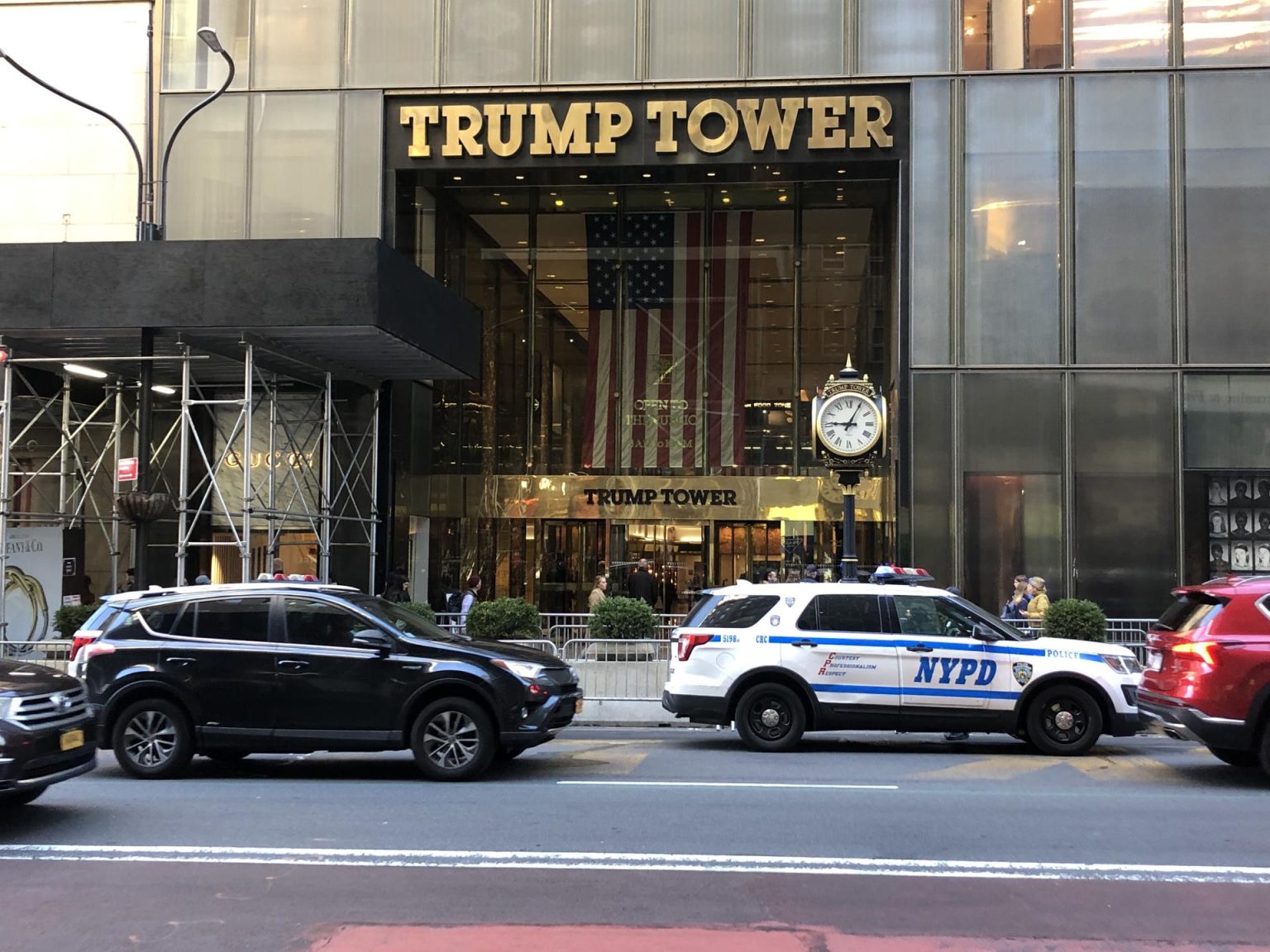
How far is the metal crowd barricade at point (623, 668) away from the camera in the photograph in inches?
568

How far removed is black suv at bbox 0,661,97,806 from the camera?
7.66m

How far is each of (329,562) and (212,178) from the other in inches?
297

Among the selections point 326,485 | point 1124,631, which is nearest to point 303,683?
point 326,485

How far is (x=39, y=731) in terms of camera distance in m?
7.83

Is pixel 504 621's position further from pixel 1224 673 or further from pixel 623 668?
pixel 1224 673

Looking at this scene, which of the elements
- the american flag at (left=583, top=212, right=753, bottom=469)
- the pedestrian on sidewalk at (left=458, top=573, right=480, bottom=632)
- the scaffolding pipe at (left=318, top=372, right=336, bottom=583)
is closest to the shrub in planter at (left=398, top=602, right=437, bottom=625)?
the pedestrian on sidewalk at (left=458, top=573, right=480, bottom=632)

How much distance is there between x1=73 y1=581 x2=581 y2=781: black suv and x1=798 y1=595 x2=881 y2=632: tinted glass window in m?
2.75

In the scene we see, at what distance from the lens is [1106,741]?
12.5 m

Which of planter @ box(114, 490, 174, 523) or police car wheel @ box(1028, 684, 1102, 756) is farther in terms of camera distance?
planter @ box(114, 490, 174, 523)

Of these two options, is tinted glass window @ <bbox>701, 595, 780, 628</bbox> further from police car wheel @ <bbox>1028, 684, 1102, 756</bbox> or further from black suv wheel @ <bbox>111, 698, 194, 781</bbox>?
black suv wheel @ <bbox>111, 698, 194, 781</bbox>

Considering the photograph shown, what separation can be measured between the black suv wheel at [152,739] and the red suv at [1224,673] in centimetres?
884

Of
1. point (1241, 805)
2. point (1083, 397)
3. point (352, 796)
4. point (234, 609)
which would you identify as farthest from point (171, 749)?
point (1083, 397)

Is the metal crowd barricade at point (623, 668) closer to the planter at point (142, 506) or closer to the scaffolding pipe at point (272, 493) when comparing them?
the scaffolding pipe at point (272, 493)

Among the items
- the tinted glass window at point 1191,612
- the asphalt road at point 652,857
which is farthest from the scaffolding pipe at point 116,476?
the tinted glass window at point 1191,612
